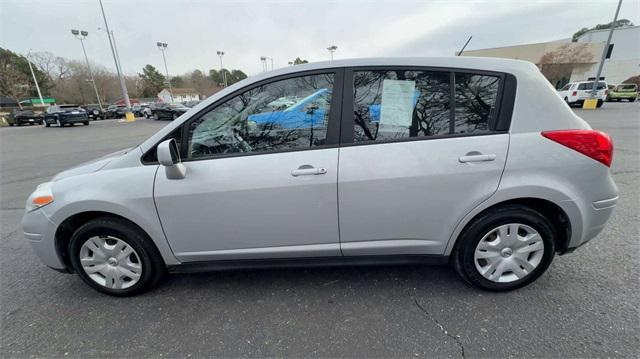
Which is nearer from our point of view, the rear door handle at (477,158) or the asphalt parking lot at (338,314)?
the asphalt parking lot at (338,314)

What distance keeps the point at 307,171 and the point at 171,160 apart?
0.93 metres

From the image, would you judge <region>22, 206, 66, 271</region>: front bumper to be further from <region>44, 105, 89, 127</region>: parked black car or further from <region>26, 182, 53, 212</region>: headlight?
<region>44, 105, 89, 127</region>: parked black car

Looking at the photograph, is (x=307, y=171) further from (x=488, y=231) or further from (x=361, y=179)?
(x=488, y=231)

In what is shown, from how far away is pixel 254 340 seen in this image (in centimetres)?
195

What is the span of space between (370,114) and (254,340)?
175 cm

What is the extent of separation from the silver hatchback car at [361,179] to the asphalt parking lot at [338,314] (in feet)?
0.94

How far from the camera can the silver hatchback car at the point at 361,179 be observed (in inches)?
80.7

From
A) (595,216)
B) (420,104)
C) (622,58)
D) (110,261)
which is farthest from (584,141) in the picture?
(622,58)

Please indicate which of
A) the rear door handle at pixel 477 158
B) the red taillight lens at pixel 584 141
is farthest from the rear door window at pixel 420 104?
the red taillight lens at pixel 584 141

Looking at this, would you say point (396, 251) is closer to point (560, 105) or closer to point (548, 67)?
point (560, 105)

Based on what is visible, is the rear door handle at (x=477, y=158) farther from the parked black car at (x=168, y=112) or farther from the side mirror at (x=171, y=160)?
the parked black car at (x=168, y=112)

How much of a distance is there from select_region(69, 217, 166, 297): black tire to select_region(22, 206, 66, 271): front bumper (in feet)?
0.49

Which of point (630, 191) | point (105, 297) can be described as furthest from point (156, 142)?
point (630, 191)

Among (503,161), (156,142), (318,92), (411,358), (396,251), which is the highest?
(318,92)
